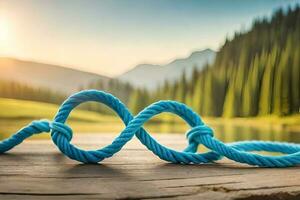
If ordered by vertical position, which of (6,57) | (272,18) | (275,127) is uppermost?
(272,18)

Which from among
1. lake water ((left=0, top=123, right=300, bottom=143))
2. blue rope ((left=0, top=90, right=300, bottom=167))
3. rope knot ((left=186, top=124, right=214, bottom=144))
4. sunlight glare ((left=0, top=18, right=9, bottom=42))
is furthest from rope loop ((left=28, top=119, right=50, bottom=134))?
lake water ((left=0, top=123, right=300, bottom=143))

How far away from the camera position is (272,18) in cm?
187

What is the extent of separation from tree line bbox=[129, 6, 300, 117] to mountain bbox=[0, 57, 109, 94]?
196 millimetres

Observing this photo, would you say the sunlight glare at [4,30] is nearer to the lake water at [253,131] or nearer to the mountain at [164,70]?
the mountain at [164,70]

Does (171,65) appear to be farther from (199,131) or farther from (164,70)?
(199,131)

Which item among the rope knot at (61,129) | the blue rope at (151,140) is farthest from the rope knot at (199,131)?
the rope knot at (61,129)

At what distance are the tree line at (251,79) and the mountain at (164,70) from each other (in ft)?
0.08

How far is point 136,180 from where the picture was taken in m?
0.54

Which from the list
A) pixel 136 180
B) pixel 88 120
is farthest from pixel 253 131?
pixel 136 180

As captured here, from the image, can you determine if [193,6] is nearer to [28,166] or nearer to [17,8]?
[17,8]

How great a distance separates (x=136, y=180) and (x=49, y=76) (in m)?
1.32

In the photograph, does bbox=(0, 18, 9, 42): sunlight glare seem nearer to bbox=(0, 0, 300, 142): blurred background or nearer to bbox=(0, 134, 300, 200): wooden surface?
bbox=(0, 0, 300, 142): blurred background

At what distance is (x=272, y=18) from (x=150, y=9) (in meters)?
0.48

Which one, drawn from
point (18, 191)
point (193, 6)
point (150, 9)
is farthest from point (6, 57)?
point (18, 191)
